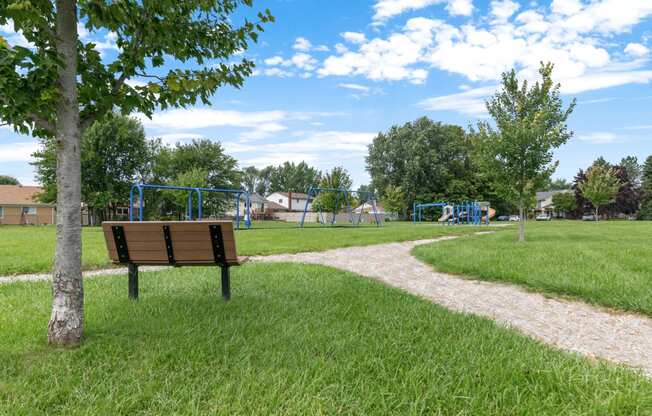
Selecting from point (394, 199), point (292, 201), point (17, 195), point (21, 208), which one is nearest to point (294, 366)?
point (394, 199)

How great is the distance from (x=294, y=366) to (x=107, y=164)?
42.1 m

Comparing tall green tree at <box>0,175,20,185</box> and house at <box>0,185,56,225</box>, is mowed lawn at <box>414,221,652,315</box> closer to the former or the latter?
house at <box>0,185,56,225</box>

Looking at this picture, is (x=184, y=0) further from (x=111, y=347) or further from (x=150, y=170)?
(x=150, y=170)

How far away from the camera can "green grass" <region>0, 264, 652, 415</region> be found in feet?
6.87

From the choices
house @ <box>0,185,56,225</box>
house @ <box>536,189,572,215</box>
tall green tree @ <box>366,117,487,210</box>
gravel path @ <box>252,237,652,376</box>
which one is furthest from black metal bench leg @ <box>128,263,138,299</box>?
house @ <box>536,189,572,215</box>

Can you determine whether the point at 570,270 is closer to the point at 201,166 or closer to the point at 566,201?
the point at 201,166

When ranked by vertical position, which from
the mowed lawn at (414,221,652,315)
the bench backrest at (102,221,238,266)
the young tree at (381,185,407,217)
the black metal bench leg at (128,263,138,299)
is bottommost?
the mowed lawn at (414,221,652,315)

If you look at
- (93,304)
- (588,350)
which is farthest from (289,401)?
(93,304)

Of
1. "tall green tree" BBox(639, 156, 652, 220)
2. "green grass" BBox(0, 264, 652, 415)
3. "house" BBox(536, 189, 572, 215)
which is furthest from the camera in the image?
"house" BBox(536, 189, 572, 215)

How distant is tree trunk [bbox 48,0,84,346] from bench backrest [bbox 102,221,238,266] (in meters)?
1.03

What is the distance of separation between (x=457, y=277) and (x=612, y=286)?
6.97 ft

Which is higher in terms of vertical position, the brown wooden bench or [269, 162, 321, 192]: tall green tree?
[269, 162, 321, 192]: tall green tree

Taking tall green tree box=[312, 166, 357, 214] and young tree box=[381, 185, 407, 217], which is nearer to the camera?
tall green tree box=[312, 166, 357, 214]

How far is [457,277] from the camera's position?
6.68 metres
